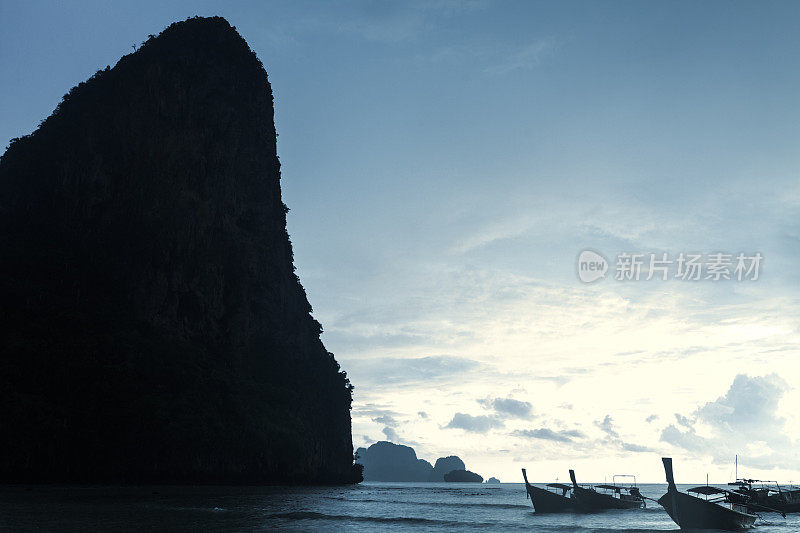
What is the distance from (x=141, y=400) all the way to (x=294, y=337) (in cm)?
3891

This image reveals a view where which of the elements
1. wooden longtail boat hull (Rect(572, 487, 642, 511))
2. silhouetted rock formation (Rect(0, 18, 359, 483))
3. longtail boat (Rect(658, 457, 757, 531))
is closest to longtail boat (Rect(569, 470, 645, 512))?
wooden longtail boat hull (Rect(572, 487, 642, 511))

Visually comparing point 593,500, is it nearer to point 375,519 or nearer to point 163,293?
point 375,519

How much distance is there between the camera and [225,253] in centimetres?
10800

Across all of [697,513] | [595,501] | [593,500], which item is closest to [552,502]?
[593,500]

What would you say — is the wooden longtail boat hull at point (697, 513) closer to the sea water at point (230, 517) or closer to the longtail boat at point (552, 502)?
the sea water at point (230, 517)

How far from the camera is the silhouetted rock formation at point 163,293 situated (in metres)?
73.7

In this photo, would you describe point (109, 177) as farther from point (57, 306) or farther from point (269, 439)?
point (269, 439)

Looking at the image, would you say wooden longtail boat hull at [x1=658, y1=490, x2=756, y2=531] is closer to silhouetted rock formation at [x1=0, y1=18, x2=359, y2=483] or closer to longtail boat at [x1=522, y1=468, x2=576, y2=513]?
longtail boat at [x1=522, y1=468, x2=576, y2=513]

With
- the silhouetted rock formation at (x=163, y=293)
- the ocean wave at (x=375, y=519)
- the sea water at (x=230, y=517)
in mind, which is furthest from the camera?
the silhouetted rock formation at (x=163, y=293)

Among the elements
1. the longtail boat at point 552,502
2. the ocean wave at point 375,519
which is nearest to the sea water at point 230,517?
the ocean wave at point 375,519

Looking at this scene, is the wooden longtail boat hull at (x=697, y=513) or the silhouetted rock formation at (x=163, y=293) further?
the silhouetted rock formation at (x=163, y=293)

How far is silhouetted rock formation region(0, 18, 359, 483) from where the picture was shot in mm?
73688

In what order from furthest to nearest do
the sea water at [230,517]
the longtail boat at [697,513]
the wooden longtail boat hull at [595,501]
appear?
the wooden longtail boat hull at [595,501] → the longtail boat at [697,513] → the sea water at [230,517]

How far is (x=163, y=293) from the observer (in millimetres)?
97000
